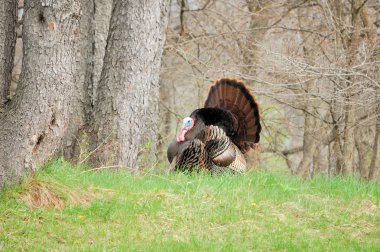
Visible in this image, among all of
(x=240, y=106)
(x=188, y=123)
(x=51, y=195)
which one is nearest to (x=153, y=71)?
(x=188, y=123)

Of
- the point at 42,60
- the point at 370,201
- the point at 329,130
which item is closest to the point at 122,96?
the point at 42,60

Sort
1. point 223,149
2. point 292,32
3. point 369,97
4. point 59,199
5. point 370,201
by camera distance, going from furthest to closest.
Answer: point 292,32
point 369,97
point 223,149
point 370,201
point 59,199

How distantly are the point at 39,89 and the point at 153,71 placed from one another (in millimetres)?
2271

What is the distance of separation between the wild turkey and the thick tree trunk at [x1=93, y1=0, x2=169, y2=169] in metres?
0.99

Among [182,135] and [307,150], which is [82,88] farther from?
[307,150]

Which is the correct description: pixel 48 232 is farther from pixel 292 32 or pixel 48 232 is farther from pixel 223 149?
pixel 292 32

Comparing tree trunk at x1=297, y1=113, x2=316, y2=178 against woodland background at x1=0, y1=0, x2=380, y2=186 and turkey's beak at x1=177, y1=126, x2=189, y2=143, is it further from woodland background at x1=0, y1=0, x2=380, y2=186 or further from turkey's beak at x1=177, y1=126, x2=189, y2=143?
turkey's beak at x1=177, y1=126, x2=189, y2=143

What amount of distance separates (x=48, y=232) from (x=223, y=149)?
11.5 ft

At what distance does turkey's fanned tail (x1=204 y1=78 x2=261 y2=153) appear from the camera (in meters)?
9.52

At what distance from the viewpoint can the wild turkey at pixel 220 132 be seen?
28.8 ft

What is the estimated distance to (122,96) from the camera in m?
7.93

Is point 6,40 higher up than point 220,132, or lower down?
higher up

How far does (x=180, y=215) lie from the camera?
6375 millimetres

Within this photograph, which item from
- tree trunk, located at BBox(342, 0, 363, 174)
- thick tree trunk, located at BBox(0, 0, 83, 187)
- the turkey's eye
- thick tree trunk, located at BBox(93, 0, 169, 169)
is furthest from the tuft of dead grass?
tree trunk, located at BBox(342, 0, 363, 174)
